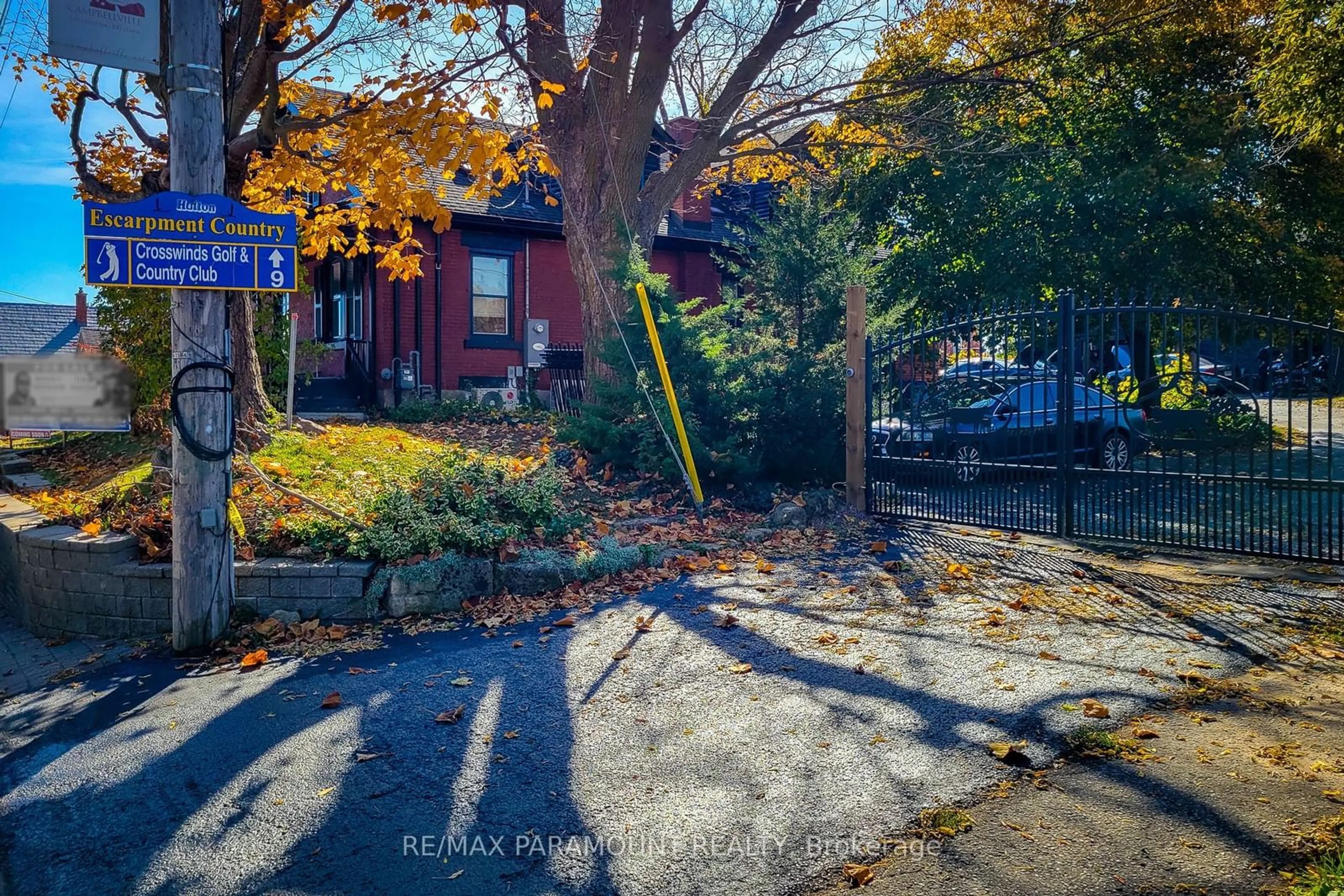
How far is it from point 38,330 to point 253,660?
3.82 metres

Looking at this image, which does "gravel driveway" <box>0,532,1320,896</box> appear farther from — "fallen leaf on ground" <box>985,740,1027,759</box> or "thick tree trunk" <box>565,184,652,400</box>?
"thick tree trunk" <box>565,184,652,400</box>

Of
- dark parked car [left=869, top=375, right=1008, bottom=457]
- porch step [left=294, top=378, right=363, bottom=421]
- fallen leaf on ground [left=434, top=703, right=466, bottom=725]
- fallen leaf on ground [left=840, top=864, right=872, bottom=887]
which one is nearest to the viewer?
fallen leaf on ground [left=840, top=864, right=872, bottom=887]

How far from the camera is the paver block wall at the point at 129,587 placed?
21.8ft

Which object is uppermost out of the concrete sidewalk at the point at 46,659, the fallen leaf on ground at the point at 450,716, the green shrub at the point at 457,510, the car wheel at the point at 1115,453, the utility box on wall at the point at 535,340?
the utility box on wall at the point at 535,340

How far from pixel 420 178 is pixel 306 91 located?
109 inches

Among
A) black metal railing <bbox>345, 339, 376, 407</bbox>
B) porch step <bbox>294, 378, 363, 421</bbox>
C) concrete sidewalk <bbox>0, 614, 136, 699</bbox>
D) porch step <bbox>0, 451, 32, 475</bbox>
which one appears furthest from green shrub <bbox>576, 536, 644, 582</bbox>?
black metal railing <bbox>345, 339, 376, 407</bbox>

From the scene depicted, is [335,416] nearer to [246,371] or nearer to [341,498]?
[246,371]

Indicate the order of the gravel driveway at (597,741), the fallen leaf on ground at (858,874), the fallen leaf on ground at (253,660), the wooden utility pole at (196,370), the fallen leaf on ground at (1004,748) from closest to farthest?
the fallen leaf on ground at (858,874), the gravel driveway at (597,741), the fallen leaf on ground at (1004,748), the fallen leaf on ground at (253,660), the wooden utility pole at (196,370)

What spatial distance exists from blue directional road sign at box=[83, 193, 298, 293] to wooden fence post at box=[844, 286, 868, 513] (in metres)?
5.65

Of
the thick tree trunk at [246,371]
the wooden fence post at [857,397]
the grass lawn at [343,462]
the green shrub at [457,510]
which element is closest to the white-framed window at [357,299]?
the grass lawn at [343,462]

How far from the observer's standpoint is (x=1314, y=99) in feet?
32.9

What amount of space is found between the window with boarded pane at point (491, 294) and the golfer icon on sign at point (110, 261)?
50.8ft

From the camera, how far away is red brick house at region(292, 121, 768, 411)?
65.9ft

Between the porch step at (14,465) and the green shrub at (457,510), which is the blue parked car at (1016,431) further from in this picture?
the porch step at (14,465)
